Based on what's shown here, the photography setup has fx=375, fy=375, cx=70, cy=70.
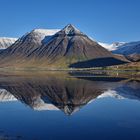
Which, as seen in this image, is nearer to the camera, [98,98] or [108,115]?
[108,115]

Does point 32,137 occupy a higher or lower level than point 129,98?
higher

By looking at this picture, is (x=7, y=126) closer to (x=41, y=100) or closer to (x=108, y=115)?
(x=108, y=115)

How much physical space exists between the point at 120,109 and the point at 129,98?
14206mm

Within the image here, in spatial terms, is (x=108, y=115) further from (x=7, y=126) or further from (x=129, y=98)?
(x=129, y=98)

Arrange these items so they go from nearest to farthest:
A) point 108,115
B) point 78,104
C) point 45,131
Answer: point 45,131
point 108,115
point 78,104

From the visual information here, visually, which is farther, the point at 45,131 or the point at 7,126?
the point at 7,126

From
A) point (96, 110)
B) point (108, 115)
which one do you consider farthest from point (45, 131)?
point (96, 110)

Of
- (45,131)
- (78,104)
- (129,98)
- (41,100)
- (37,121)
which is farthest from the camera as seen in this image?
(129,98)

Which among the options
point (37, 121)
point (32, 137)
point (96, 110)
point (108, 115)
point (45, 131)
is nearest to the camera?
point (32, 137)

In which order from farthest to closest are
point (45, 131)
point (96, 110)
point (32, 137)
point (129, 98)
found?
point (129, 98) < point (96, 110) < point (45, 131) < point (32, 137)

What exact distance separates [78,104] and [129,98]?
12.8 metres

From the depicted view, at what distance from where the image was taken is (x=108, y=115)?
149 ft

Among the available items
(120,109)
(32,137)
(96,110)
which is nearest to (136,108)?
(120,109)

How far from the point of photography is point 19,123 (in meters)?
39.0
